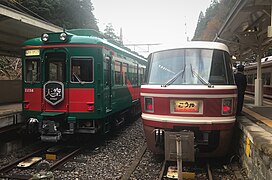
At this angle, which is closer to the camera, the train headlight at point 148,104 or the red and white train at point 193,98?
the red and white train at point 193,98

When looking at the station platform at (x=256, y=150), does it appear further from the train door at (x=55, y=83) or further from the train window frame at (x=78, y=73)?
the train door at (x=55, y=83)

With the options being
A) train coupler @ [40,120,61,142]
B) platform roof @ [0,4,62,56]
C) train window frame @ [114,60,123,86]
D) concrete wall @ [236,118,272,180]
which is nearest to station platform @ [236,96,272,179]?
concrete wall @ [236,118,272,180]

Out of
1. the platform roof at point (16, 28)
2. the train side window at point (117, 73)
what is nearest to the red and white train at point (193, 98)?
the train side window at point (117, 73)

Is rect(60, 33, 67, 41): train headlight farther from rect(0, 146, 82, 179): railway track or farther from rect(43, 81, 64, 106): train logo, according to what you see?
rect(0, 146, 82, 179): railway track

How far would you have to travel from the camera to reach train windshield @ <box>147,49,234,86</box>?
5469mm

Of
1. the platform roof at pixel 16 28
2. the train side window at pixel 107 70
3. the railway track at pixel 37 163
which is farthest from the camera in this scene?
the platform roof at pixel 16 28

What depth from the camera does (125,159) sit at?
261 inches

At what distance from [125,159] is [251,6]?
5002 millimetres

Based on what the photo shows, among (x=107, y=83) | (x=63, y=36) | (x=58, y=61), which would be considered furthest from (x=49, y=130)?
(x=63, y=36)

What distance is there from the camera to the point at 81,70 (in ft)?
24.0

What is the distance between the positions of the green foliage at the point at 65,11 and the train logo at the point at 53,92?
17.4 m

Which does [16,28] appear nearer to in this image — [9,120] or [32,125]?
[9,120]

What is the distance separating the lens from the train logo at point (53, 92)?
283 inches

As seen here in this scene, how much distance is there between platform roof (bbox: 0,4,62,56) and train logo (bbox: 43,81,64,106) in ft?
7.42
